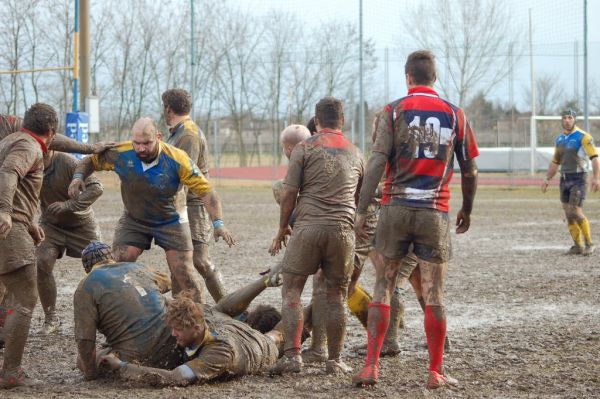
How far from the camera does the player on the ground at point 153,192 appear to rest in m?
7.57

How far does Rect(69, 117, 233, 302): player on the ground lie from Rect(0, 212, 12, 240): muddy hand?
3.95 feet

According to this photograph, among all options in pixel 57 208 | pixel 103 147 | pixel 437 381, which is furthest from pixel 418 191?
pixel 57 208

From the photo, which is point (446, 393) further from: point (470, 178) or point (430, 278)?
point (470, 178)

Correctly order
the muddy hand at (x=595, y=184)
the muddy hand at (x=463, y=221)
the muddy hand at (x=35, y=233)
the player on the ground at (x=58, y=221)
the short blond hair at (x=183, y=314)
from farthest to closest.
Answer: the muddy hand at (x=595, y=184) < the player on the ground at (x=58, y=221) < the muddy hand at (x=35, y=233) < the muddy hand at (x=463, y=221) < the short blond hair at (x=183, y=314)

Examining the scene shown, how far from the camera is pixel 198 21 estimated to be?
3612 centimetres

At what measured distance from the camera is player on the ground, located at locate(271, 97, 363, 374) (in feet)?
22.9

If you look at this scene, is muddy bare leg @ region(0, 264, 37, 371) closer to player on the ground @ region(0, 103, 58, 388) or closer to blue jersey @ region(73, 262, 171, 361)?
player on the ground @ region(0, 103, 58, 388)

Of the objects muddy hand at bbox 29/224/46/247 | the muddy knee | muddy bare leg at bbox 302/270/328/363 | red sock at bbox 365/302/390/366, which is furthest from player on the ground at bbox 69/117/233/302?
red sock at bbox 365/302/390/366

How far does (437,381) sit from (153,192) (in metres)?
2.84

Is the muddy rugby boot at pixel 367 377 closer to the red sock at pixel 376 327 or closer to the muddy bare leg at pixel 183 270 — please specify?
the red sock at pixel 376 327

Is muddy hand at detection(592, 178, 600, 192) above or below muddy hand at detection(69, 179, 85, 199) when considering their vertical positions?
below

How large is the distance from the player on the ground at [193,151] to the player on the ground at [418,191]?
282cm

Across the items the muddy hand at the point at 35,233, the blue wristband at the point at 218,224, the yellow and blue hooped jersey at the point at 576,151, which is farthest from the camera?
the yellow and blue hooped jersey at the point at 576,151

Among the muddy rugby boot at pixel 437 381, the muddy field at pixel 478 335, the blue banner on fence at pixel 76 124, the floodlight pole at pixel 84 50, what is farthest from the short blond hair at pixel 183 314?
the floodlight pole at pixel 84 50
